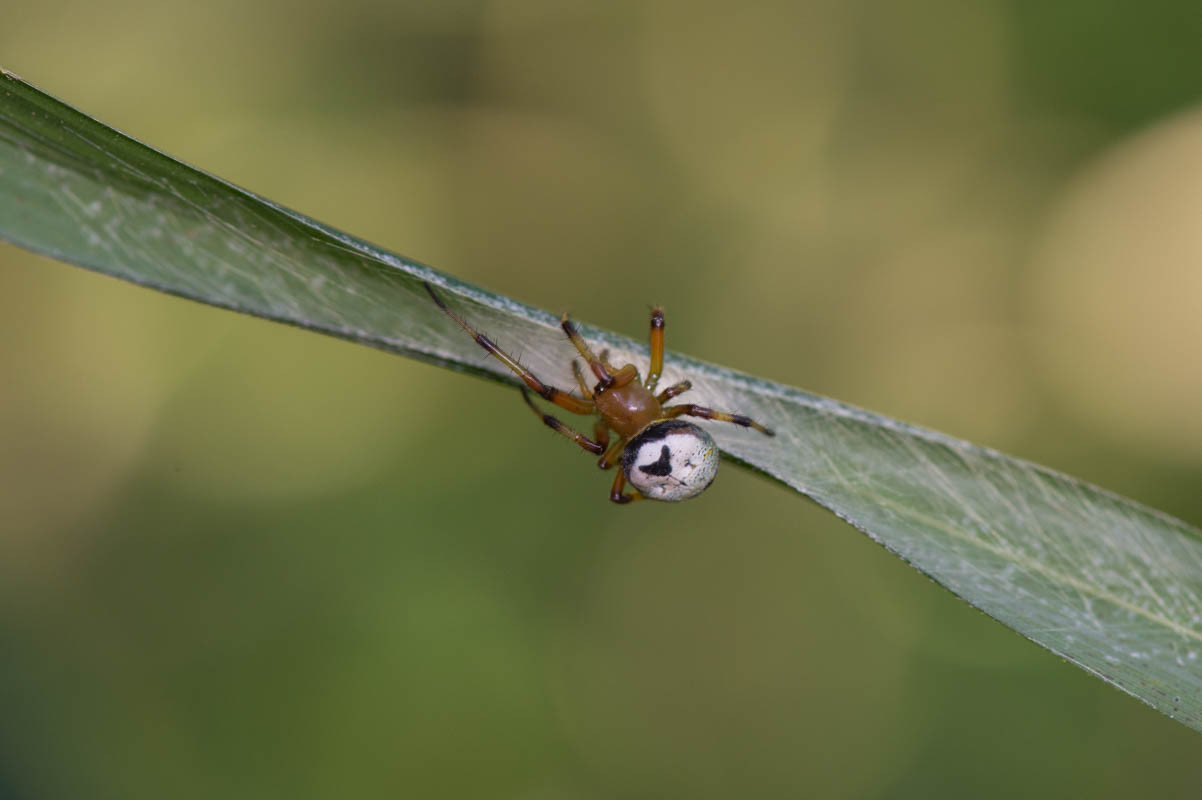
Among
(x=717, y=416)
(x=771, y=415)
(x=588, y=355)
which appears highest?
(x=588, y=355)

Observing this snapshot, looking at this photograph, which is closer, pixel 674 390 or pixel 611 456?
pixel 674 390

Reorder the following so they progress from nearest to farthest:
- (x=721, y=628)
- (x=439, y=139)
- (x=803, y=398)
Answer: (x=803, y=398), (x=721, y=628), (x=439, y=139)

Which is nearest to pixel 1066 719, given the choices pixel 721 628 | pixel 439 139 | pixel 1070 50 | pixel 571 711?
pixel 721 628

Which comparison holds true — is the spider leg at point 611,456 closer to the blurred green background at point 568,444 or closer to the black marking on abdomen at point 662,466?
the black marking on abdomen at point 662,466

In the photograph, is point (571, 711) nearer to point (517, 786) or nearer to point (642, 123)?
point (517, 786)

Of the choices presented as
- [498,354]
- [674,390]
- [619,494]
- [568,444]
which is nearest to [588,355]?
[674,390]

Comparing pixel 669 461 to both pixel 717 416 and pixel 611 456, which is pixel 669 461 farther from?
pixel 717 416
